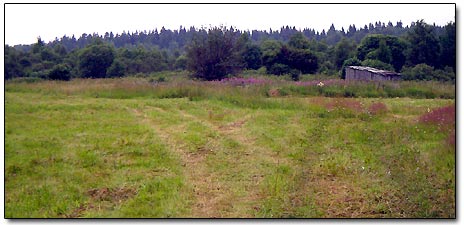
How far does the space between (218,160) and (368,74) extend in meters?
7.59

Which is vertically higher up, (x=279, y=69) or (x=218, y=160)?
(x=279, y=69)

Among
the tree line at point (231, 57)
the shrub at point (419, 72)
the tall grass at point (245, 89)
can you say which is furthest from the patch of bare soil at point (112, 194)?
the shrub at point (419, 72)

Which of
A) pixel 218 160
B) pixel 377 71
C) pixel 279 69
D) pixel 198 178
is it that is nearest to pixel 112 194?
pixel 198 178

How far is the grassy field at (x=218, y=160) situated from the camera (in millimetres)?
4371

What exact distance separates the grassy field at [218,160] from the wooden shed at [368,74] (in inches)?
62.1

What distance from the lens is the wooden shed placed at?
1052 centimetres

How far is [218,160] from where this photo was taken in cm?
581

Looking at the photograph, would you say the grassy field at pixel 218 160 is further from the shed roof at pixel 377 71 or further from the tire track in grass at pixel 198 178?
Answer: the shed roof at pixel 377 71

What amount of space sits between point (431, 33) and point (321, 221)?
18.0 ft

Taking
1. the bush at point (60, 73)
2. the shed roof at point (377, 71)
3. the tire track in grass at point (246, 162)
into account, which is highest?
the bush at point (60, 73)

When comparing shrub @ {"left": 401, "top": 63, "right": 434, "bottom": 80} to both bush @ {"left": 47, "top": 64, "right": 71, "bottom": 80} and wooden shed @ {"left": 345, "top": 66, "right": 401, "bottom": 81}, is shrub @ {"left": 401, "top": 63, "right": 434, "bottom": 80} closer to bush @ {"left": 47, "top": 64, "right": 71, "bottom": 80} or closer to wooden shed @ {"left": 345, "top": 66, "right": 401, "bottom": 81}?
wooden shed @ {"left": 345, "top": 66, "right": 401, "bottom": 81}

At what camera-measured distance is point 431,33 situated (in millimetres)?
8180

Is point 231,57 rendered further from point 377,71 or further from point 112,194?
point 112,194

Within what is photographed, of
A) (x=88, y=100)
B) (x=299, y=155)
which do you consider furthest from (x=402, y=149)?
(x=88, y=100)
